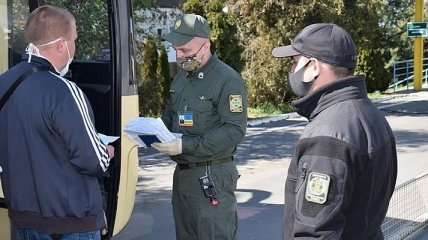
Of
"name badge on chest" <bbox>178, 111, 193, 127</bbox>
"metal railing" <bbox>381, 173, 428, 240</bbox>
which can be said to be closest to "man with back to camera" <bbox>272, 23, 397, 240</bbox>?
"name badge on chest" <bbox>178, 111, 193, 127</bbox>

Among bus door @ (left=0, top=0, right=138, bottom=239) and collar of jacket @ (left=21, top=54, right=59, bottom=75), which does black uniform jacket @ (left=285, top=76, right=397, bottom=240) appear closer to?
collar of jacket @ (left=21, top=54, right=59, bottom=75)

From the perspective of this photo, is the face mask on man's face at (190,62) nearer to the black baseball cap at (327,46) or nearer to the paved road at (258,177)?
the black baseball cap at (327,46)

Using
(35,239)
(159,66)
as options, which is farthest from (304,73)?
(159,66)

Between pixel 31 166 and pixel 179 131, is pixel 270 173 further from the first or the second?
pixel 31 166

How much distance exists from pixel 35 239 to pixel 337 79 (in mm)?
1593

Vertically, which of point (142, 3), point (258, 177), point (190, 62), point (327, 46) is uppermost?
point (142, 3)

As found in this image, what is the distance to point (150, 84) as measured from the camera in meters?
13.8

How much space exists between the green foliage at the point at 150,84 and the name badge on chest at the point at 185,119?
959 cm

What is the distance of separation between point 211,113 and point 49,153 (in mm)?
1223

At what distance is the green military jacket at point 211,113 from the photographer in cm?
354

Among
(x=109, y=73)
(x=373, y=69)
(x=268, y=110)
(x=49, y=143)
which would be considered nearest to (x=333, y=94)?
(x=49, y=143)

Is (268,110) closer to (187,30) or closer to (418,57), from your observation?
(418,57)

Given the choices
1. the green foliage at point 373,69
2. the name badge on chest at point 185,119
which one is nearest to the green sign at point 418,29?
the green foliage at point 373,69

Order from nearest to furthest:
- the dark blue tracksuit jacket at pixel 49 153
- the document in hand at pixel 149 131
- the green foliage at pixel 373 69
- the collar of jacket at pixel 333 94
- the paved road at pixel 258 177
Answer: the collar of jacket at pixel 333 94 < the dark blue tracksuit jacket at pixel 49 153 < the document in hand at pixel 149 131 < the paved road at pixel 258 177 < the green foliage at pixel 373 69
